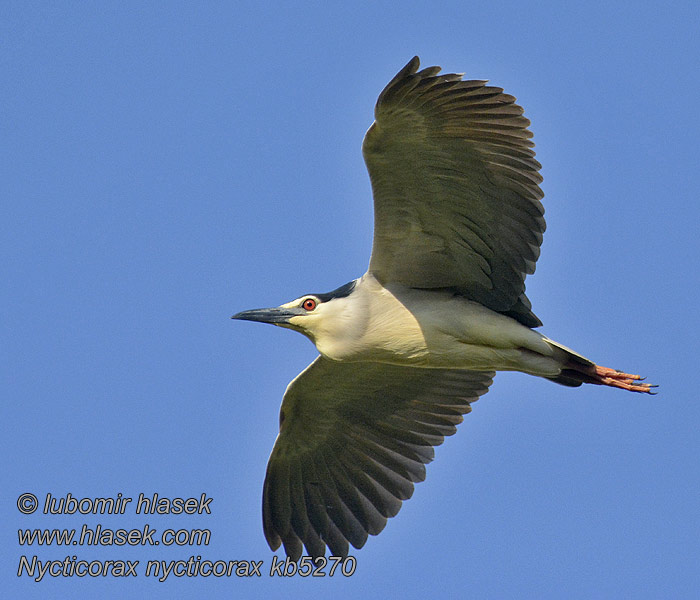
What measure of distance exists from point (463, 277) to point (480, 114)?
150 cm

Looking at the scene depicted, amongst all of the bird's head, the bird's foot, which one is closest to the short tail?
the bird's foot

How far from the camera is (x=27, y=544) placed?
9336 mm

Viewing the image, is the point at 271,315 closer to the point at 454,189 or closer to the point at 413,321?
the point at 413,321

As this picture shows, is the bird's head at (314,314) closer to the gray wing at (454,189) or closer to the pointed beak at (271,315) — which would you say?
the pointed beak at (271,315)

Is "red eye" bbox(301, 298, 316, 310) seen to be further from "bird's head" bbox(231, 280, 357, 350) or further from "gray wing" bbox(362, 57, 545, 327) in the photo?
"gray wing" bbox(362, 57, 545, 327)

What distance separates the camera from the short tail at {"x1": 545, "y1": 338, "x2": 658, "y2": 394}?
8562mm

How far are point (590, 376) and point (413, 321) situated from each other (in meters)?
1.60

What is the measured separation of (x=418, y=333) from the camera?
27.9 ft

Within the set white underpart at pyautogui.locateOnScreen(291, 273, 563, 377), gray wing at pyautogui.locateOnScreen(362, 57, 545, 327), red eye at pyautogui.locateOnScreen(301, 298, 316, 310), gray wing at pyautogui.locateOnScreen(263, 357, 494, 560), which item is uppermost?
gray wing at pyautogui.locateOnScreen(362, 57, 545, 327)

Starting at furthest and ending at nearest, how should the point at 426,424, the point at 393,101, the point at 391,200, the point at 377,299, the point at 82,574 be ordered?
the point at 426,424, the point at 82,574, the point at 377,299, the point at 391,200, the point at 393,101

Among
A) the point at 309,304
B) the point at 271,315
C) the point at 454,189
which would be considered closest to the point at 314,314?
the point at 309,304

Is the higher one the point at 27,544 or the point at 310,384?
the point at 310,384

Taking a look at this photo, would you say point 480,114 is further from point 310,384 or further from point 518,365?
point 310,384

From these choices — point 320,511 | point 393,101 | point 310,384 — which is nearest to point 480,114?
point 393,101
